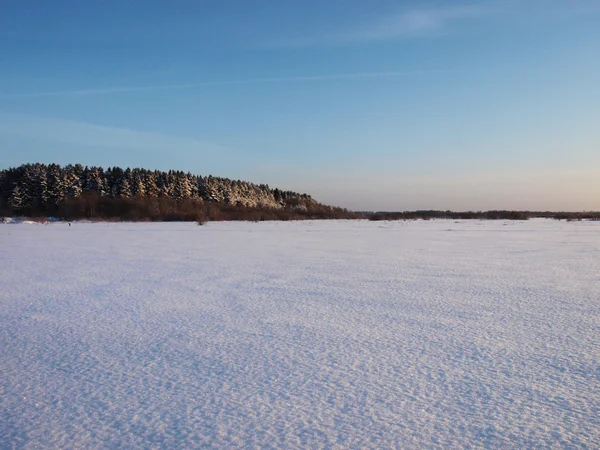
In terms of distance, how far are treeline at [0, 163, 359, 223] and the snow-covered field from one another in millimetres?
23296

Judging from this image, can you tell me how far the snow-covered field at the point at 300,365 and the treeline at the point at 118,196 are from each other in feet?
76.4

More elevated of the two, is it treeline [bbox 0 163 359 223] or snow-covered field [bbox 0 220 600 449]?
treeline [bbox 0 163 359 223]

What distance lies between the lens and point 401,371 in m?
1.97

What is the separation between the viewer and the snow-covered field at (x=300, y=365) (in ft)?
4.83

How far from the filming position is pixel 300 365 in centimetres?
206

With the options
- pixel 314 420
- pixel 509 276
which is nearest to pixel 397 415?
pixel 314 420

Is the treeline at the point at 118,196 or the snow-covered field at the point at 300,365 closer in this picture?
the snow-covered field at the point at 300,365

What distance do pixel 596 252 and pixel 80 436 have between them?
8638mm

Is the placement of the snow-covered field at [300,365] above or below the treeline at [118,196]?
below

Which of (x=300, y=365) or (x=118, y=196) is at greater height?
(x=118, y=196)

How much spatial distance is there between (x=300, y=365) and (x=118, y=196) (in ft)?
140

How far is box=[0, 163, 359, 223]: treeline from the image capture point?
110ft

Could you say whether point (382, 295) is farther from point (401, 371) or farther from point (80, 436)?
point (80, 436)

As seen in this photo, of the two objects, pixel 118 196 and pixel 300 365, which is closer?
pixel 300 365
